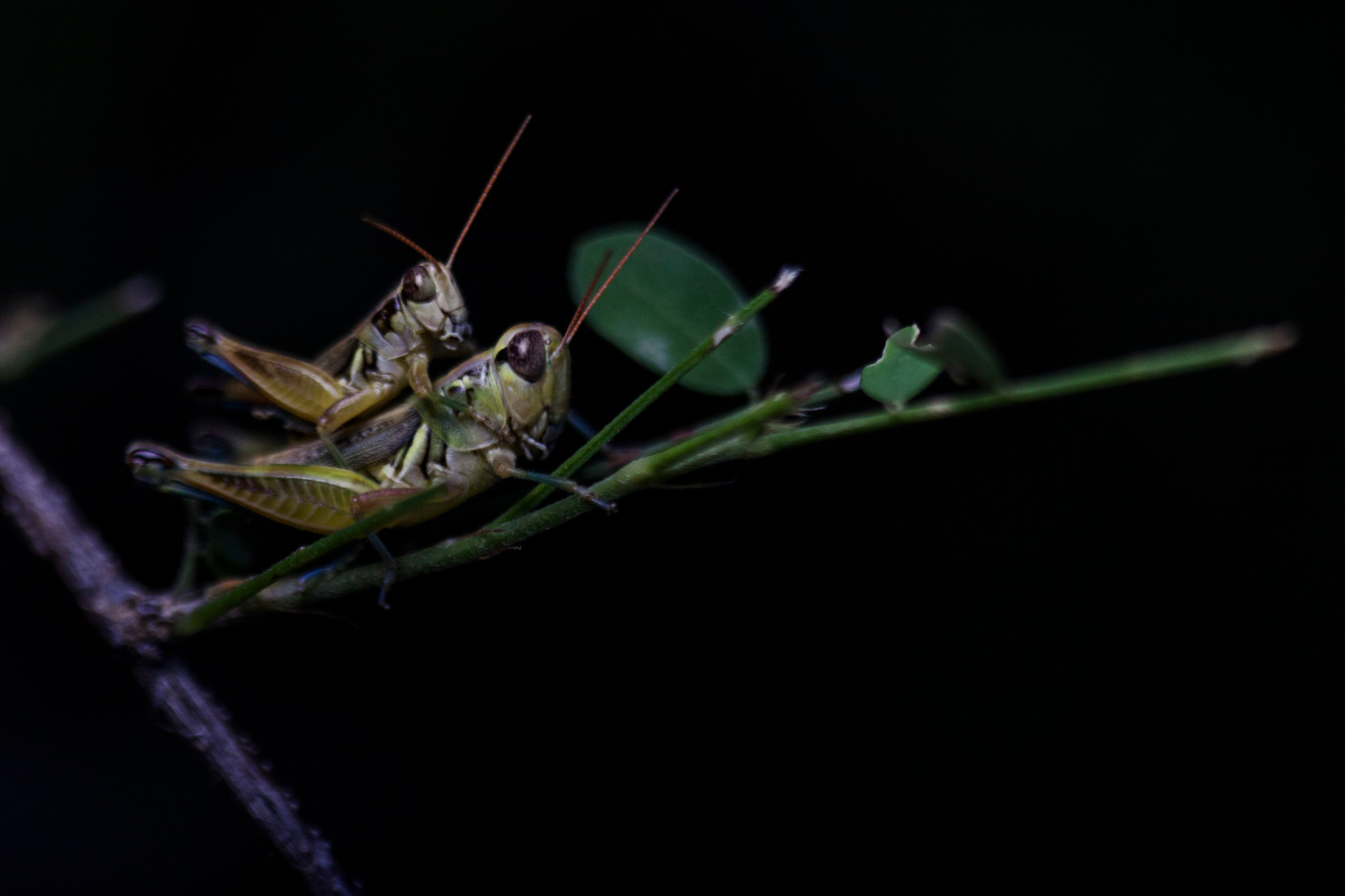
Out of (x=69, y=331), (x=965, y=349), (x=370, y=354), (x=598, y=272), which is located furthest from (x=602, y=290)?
(x=69, y=331)

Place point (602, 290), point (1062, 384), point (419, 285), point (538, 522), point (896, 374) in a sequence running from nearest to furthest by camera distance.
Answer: point (1062, 384) → point (896, 374) → point (538, 522) → point (602, 290) → point (419, 285)

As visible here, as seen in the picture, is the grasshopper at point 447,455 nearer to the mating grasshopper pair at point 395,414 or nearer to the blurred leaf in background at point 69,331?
the mating grasshopper pair at point 395,414

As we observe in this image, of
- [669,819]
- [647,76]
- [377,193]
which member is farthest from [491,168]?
[669,819]

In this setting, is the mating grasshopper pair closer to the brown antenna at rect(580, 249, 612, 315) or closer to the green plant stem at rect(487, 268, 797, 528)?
the brown antenna at rect(580, 249, 612, 315)

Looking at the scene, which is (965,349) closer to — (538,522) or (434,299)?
(538,522)

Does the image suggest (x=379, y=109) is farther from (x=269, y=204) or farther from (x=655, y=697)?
(x=655, y=697)

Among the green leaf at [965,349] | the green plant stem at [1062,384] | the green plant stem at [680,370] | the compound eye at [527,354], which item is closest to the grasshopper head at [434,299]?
the compound eye at [527,354]

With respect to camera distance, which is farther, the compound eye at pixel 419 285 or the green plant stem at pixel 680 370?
the compound eye at pixel 419 285
